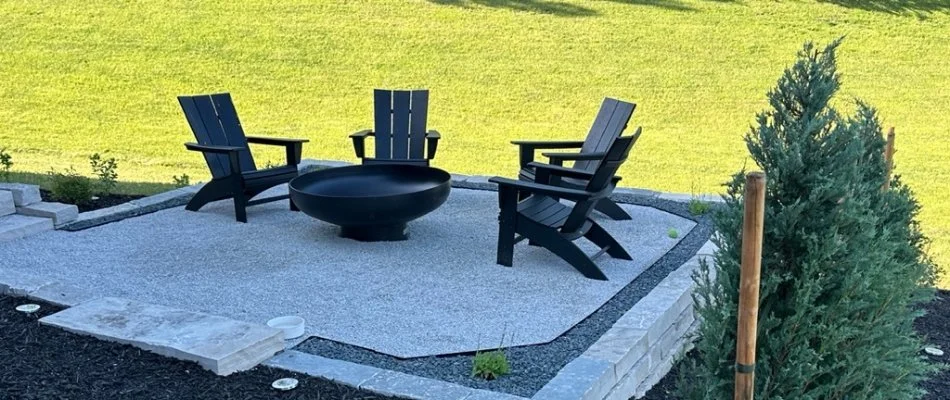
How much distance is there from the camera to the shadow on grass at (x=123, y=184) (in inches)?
270

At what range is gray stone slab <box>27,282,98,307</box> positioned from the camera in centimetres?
388

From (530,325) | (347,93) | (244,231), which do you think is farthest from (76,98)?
(530,325)

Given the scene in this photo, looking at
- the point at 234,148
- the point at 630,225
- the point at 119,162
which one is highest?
the point at 234,148

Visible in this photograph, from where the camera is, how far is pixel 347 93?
42.9 feet

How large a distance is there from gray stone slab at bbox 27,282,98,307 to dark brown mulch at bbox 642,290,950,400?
2471 mm

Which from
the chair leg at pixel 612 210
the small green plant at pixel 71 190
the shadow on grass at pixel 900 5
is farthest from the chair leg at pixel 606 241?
the shadow on grass at pixel 900 5

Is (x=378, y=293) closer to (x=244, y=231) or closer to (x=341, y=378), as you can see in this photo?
(x=341, y=378)

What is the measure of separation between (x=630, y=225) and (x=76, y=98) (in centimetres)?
1014

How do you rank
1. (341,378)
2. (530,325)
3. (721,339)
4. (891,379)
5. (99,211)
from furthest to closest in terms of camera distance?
(99,211), (530,325), (341,378), (891,379), (721,339)

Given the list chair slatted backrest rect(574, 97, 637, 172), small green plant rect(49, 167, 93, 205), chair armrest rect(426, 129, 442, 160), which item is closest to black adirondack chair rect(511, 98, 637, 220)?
chair slatted backrest rect(574, 97, 637, 172)

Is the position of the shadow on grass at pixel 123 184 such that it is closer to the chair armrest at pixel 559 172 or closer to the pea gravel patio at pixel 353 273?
the pea gravel patio at pixel 353 273

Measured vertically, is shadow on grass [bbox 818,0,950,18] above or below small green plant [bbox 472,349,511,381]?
above

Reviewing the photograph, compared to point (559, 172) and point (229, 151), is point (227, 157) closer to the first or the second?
point (229, 151)

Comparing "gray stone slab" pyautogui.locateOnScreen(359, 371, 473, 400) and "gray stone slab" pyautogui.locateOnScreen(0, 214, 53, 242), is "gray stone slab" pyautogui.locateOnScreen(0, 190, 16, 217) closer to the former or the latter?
"gray stone slab" pyautogui.locateOnScreen(0, 214, 53, 242)
